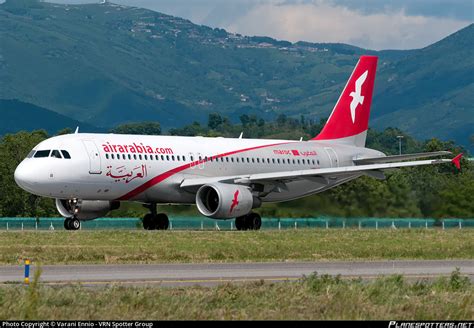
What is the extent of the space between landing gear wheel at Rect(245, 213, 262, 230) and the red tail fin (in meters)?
10.3

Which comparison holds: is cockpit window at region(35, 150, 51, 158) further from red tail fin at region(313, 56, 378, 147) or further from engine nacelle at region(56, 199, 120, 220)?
red tail fin at region(313, 56, 378, 147)

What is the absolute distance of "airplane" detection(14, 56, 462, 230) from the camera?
171ft

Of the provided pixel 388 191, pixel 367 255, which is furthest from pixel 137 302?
pixel 388 191

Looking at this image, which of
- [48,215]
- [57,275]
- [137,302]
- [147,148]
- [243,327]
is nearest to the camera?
[243,327]

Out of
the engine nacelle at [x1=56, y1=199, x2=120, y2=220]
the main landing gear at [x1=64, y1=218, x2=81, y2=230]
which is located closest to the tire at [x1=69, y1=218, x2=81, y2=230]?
the main landing gear at [x1=64, y1=218, x2=81, y2=230]

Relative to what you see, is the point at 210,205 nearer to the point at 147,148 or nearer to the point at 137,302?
the point at 147,148

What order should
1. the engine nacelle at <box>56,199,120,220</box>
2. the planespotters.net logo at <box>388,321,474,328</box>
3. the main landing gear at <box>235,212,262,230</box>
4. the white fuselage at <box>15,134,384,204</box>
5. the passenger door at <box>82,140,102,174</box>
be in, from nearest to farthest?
the planespotters.net logo at <box>388,321,474,328</box>, the white fuselage at <box>15,134,384,204</box>, the passenger door at <box>82,140,102,174</box>, the engine nacelle at <box>56,199,120,220</box>, the main landing gear at <box>235,212,262,230</box>

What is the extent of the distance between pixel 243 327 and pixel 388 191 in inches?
1480

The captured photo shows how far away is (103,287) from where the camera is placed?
28.1 meters

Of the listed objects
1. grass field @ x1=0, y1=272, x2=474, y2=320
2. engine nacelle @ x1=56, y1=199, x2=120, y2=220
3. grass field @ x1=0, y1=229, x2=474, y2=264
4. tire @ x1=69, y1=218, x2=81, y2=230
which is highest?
engine nacelle @ x1=56, y1=199, x2=120, y2=220

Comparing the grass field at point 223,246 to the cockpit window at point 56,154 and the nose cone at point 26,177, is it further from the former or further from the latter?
the cockpit window at point 56,154

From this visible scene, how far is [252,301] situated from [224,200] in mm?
29100

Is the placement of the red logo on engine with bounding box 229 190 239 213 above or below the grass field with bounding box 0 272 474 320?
above

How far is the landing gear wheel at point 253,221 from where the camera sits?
57.3 metres
